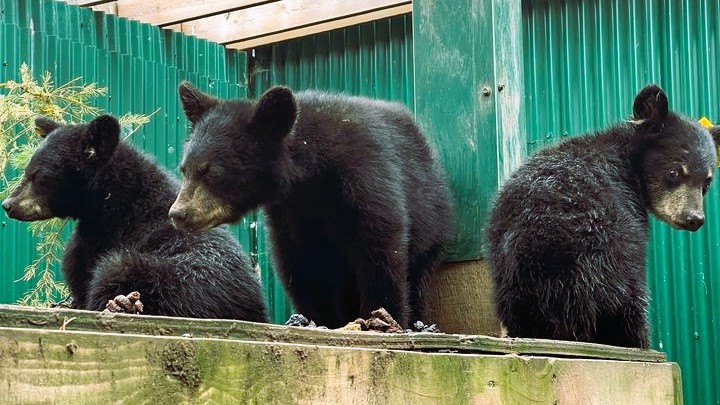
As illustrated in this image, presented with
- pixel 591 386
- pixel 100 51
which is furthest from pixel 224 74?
pixel 591 386

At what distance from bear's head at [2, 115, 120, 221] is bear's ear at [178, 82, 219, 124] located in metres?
0.48

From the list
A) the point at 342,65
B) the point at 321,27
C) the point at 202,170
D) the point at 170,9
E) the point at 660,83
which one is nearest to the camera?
the point at 202,170

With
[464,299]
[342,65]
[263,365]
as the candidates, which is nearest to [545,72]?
[342,65]

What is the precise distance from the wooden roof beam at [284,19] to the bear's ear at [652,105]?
2.82 meters

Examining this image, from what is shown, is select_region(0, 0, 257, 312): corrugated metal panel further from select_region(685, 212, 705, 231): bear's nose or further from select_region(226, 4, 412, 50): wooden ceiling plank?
select_region(685, 212, 705, 231): bear's nose

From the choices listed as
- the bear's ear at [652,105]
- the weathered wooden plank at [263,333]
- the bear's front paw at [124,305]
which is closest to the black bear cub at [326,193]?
the bear's ear at [652,105]

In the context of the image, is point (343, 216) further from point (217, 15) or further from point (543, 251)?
point (217, 15)

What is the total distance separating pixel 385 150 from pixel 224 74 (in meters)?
4.00

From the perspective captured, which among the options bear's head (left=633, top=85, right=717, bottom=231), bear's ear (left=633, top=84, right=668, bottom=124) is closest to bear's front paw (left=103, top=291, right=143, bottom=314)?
bear's head (left=633, top=85, right=717, bottom=231)

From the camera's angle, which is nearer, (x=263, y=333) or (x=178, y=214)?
(x=263, y=333)

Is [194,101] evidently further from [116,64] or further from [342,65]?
[342,65]

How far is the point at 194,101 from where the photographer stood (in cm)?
572

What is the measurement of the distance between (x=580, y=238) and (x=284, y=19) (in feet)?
14.6

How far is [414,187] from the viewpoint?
19.2 feet
